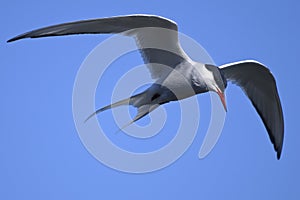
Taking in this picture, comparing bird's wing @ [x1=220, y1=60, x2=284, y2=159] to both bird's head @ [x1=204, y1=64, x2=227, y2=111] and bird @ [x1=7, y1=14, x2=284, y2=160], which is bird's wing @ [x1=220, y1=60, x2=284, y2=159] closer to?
bird @ [x1=7, y1=14, x2=284, y2=160]

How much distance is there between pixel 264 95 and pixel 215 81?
2.12 m

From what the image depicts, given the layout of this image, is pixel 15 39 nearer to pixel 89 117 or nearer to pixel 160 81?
pixel 89 117

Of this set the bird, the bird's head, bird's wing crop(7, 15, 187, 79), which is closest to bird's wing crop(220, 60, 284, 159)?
the bird

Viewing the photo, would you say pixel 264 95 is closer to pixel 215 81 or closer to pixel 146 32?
pixel 215 81

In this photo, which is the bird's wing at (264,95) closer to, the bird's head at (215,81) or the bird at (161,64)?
the bird at (161,64)

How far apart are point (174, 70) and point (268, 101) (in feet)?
8.96

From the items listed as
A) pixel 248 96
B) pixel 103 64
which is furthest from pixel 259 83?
pixel 103 64

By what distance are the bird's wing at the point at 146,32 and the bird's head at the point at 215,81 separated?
0.47 meters

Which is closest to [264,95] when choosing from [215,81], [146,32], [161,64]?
[215,81]

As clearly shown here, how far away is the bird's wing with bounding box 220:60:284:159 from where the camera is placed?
12102mm

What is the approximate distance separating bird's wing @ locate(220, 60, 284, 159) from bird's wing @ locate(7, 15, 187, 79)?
5.92 feet

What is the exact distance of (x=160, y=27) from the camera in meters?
9.88

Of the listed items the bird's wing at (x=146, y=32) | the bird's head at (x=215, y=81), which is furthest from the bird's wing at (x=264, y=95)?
the bird's wing at (x=146, y=32)

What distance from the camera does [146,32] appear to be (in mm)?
10062
